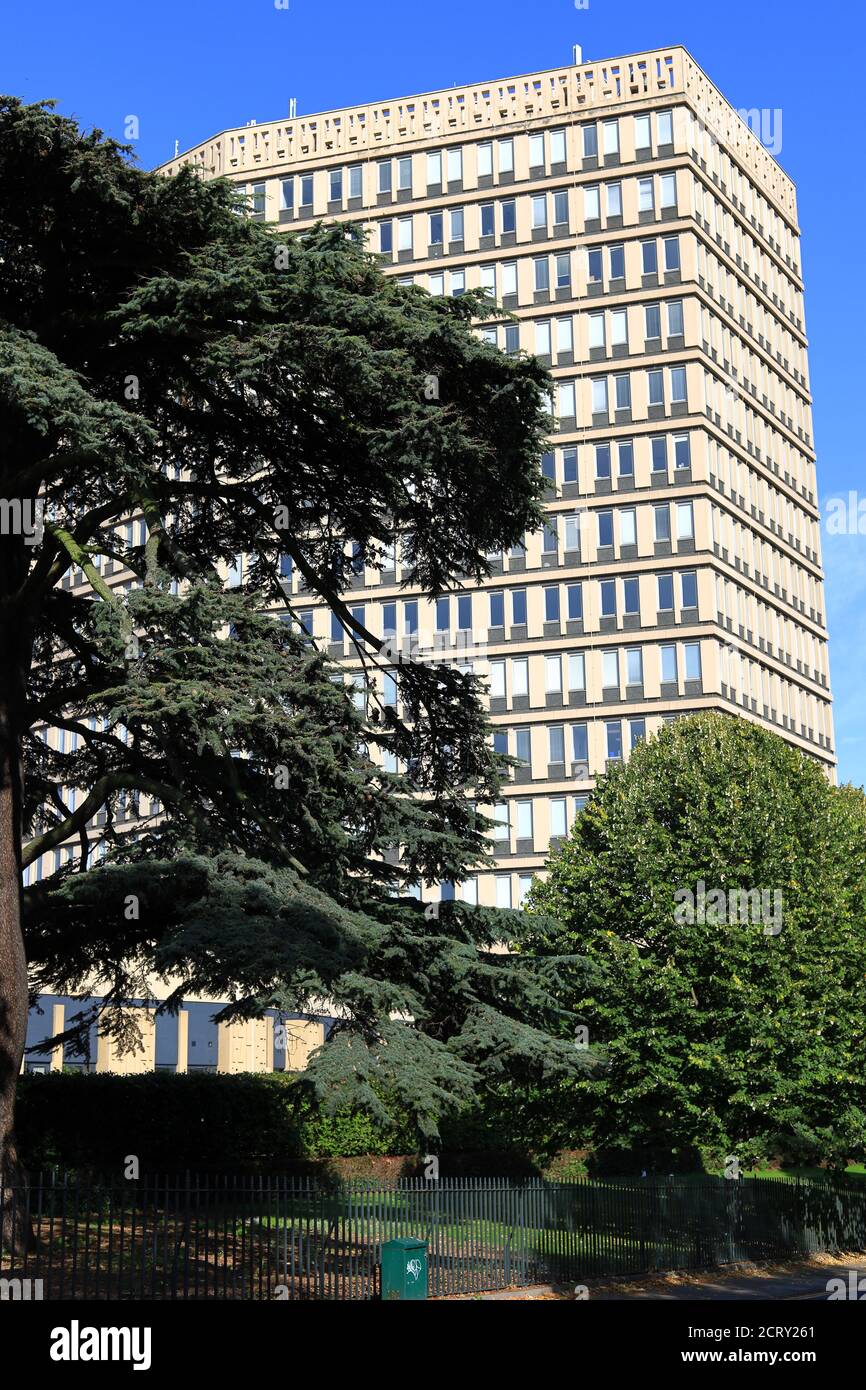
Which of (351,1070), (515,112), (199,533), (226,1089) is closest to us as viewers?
(351,1070)

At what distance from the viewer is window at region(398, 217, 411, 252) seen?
7288cm

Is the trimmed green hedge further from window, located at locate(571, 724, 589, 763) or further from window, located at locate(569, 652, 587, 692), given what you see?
window, located at locate(569, 652, 587, 692)

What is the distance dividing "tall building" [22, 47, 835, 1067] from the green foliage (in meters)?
27.9

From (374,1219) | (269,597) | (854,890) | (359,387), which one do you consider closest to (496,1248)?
(374,1219)

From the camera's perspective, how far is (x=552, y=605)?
67688mm

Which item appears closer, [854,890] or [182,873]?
[182,873]

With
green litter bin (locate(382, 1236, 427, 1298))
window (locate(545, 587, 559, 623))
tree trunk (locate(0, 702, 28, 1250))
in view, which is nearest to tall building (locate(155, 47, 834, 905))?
window (locate(545, 587, 559, 623))

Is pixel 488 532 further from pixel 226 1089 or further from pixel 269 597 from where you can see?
→ pixel 226 1089

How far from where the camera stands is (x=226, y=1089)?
32.7 metres

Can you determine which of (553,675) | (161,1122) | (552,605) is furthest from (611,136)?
(161,1122)

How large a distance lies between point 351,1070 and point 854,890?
22773 mm

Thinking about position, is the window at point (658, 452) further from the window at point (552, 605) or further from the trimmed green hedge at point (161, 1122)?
the trimmed green hedge at point (161, 1122)

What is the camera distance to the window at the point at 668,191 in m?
68.6

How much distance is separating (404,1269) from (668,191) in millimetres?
58101
